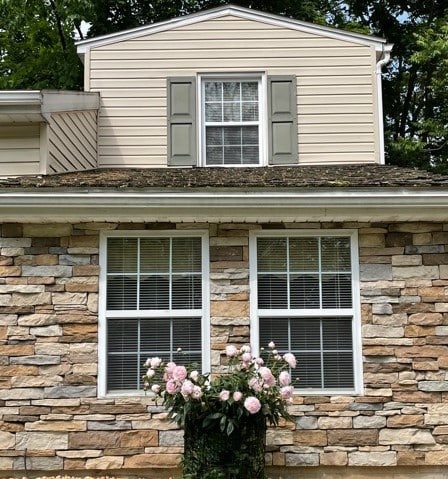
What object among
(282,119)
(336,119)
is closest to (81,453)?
(282,119)

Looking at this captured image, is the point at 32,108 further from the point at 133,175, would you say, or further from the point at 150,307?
the point at 150,307

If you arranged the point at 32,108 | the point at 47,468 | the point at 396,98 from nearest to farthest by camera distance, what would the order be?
the point at 47,468 → the point at 32,108 → the point at 396,98

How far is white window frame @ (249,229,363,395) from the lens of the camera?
222 inches

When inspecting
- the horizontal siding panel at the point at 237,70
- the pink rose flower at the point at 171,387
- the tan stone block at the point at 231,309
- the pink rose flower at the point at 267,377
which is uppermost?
the horizontal siding panel at the point at 237,70

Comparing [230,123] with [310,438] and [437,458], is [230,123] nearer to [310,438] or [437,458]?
[310,438]

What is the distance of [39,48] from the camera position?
1390 centimetres

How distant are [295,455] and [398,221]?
2.21 metres

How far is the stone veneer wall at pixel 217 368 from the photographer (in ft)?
18.0

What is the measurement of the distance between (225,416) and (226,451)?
0.33 m

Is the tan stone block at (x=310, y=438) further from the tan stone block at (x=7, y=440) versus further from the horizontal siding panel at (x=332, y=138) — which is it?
the horizontal siding panel at (x=332, y=138)

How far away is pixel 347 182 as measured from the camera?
564 centimetres

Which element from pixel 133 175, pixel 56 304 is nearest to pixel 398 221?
pixel 133 175

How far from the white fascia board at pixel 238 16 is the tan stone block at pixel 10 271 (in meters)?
3.84

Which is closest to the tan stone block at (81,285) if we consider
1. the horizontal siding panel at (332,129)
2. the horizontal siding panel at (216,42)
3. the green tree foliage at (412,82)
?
the horizontal siding panel at (332,129)
